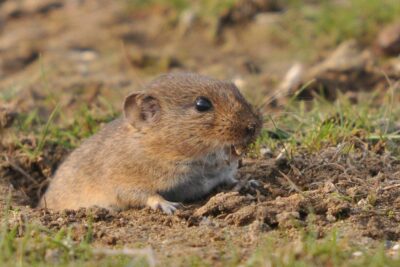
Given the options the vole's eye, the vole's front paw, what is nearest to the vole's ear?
the vole's eye

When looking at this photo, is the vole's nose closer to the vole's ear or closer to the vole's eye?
the vole's eye

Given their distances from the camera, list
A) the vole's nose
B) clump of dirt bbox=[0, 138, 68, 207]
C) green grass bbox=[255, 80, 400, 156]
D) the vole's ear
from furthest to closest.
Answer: clump of dirt bbox=[0, 138, 68, 207], green grass bbox=[255, 80, 400, 156], the vole's ear, the vole's nose

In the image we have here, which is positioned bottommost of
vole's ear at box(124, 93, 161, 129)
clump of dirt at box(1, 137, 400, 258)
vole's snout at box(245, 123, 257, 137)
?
clump of dirt at box(1, 137, 400, 258)

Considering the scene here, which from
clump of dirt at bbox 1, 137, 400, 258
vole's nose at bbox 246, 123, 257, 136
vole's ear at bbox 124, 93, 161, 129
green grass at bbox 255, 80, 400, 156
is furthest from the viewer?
green grass at bbox 255, 80, 400, 156

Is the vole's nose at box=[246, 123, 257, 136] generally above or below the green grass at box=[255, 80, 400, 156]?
above

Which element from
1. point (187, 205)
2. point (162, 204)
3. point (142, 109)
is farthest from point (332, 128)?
point (162, 204)

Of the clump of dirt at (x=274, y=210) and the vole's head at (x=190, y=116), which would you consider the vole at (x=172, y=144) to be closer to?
the vole's head at (x=190, y=116)

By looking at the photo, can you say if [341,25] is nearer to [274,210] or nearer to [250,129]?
[250,129]

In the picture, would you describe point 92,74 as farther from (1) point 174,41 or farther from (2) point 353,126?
(2) point 353,126
